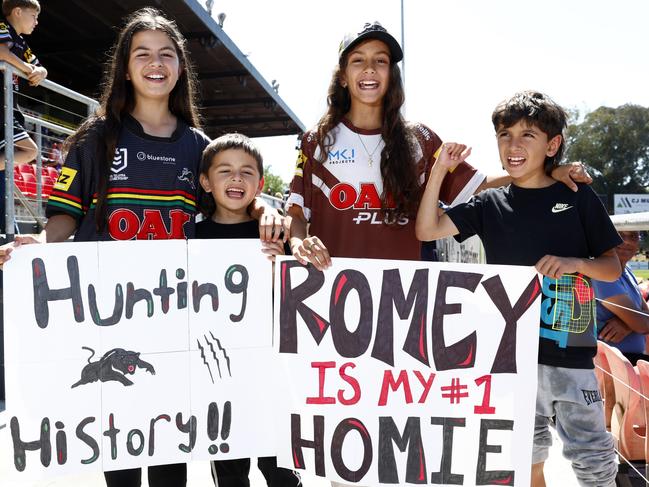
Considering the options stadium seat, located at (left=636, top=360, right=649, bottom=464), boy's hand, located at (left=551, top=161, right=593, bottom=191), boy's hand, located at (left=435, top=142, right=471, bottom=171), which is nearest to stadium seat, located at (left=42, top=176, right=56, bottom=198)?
boy's hand, located at (left=435, top=142, right=471, bottom=171)

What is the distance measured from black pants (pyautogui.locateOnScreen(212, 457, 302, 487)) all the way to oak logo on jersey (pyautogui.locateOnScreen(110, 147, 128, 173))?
1245mm

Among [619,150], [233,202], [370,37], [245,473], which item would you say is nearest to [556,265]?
[370,37]

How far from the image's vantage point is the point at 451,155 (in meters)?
2.28

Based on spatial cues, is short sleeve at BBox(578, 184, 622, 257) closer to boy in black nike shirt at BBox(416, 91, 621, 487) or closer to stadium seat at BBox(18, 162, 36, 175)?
boy in black nike shirt at BBox(416, 91, 621, 487)

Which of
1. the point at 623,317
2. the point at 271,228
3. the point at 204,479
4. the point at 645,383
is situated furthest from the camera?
the point at 623,317

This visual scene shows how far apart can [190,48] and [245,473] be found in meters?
11.0

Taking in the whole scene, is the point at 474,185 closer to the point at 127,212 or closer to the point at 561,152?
the point at 561,152

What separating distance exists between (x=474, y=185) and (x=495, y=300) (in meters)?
0.50

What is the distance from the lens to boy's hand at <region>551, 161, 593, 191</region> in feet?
7.36

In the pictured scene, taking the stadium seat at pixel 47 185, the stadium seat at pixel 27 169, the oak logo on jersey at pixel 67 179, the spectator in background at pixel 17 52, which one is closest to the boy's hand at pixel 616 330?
the oak logo on jersey at pixel 67 179

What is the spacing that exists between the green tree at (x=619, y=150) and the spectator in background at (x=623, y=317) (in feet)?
179

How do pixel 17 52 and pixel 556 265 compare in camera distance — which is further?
pixel 17 52

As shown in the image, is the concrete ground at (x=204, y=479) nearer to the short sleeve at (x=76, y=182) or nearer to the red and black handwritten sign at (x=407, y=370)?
the red and black handwritten sign at (x=407, y=370)

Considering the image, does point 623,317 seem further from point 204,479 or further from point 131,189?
point 131,189
